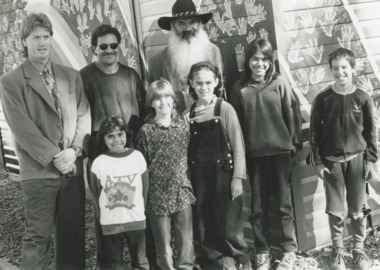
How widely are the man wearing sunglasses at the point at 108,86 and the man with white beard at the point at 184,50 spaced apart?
17.8 inches

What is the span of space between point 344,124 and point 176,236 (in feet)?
5.49

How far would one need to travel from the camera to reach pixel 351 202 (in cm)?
409

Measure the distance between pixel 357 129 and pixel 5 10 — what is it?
22.1ft

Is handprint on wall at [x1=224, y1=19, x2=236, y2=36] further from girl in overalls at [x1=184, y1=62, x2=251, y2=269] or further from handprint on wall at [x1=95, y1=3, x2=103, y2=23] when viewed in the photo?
handprint on wall at [x1=95, y1=3, x2=103, y2=23]

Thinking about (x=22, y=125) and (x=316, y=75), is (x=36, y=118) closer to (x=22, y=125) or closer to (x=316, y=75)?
(x=22, y=125)

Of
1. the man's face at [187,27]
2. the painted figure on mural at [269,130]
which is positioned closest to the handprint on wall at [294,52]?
the painted figure on mural at [269,130]

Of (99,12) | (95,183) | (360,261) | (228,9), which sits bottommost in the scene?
(360,261)

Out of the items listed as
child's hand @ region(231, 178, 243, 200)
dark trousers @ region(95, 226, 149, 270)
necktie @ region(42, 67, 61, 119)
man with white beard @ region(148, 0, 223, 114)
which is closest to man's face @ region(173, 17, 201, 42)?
man with white beard @ region(148, 0, 223, 114)

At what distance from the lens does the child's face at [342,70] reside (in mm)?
3949

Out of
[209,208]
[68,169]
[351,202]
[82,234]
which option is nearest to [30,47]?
[68,169]

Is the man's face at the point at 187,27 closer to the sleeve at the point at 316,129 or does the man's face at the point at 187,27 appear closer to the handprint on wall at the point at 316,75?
the handprint on wall at the point at 316,75

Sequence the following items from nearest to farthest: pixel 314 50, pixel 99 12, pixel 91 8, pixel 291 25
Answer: pixel 291 25
pixel 314 50
pixel 99 12
pixel 91 8

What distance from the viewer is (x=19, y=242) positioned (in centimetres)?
595

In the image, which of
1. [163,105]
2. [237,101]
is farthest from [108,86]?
[237,101]
